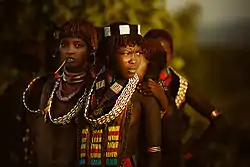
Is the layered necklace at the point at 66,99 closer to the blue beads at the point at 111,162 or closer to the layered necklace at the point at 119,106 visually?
the layered necklace at the point at 119,106

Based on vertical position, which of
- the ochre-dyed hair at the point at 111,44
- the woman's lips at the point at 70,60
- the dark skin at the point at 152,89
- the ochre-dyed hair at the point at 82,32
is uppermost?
the ochre-dyed hair at the point at 82,32

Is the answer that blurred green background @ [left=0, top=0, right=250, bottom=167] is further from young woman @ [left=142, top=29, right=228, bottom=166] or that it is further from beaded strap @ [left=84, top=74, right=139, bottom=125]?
beaded strap @ [left=84, top=74, right=139, bottom=125]

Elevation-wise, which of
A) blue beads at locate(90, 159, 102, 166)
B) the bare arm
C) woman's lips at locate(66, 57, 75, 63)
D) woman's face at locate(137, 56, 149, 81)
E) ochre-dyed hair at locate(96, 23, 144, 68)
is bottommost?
blue beads at locate(90, 159, 102, 166)

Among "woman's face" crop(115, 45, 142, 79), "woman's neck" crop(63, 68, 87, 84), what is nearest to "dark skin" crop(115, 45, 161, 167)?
"woman's face" crop(115, 45, 142, 79)

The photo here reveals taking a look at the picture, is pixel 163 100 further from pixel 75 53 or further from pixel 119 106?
pixel 75 53

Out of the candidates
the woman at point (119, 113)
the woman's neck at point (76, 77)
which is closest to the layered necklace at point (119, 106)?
the woman at point (119, 113)

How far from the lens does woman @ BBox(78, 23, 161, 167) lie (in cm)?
160

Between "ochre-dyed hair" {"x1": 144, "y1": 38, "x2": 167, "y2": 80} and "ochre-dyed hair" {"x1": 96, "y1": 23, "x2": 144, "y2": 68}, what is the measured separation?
0.04 m

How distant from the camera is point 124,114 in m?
1.60

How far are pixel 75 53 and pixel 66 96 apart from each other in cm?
12

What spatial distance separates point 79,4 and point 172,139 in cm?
48

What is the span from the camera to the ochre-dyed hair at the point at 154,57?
1.67 metres

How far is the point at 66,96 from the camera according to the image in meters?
1.66

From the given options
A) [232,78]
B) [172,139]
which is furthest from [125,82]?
[232,78]
